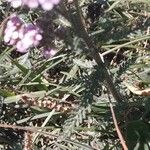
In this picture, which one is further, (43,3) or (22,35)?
(22,35)

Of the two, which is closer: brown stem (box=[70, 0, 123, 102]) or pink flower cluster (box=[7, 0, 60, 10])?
pink flower cluster (box=[7, 0, 60, 10])

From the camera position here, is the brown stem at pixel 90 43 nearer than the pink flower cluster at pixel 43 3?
No

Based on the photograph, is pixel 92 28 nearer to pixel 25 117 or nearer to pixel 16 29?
pixel 25 117

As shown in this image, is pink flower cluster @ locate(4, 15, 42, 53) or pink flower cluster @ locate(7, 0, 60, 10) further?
pink flower cluster @ locate(4, 15, 42, 53)

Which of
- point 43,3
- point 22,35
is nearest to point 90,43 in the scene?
point 22,35

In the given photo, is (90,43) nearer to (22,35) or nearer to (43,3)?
(22,35)

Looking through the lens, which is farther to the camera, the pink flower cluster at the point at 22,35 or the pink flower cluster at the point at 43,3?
the pink flower cluster at the point at 22,35

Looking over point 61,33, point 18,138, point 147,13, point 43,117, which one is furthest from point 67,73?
point 61,33

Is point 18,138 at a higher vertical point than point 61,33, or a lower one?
lower
